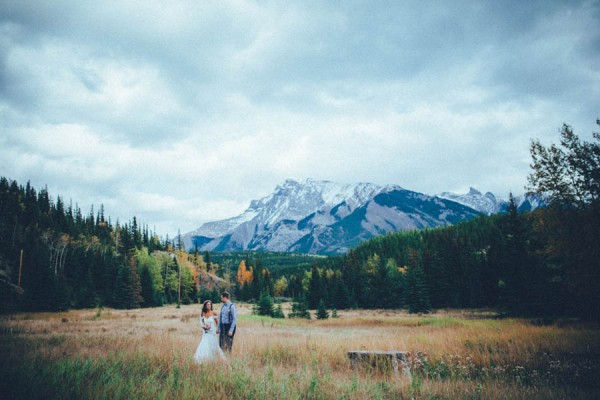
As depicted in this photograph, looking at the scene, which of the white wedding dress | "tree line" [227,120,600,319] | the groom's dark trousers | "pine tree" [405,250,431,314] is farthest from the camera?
"pine tree" [405,250,431,314]

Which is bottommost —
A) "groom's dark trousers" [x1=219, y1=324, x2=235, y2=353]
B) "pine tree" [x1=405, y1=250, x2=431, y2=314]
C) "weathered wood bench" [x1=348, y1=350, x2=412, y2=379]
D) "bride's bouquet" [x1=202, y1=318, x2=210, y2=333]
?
"pine tree" [x1=405, y1=250, x2=431, y2=314]

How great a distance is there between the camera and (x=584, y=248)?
1449 cm

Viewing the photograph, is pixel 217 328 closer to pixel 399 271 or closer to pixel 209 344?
pixel 209 344

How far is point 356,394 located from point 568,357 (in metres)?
9.10

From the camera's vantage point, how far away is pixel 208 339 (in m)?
9.48

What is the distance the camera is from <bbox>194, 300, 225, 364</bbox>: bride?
29.1 ft

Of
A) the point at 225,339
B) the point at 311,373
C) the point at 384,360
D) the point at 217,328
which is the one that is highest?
the point at 217,328

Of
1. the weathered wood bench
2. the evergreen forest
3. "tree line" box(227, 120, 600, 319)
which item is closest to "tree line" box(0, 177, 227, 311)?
the evergreen forest

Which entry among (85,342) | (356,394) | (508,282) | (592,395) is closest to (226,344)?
(85,342)

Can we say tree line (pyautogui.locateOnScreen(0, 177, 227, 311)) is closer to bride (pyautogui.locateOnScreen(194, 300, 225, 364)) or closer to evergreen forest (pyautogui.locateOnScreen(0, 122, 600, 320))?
evergreen forest (pyautogui.locateOnScreen(0, 122, 600, 320))

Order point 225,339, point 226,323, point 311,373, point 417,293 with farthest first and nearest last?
point 417,293 → point 226,323 → point 225,339 → point 311,373

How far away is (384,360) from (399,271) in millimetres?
66289

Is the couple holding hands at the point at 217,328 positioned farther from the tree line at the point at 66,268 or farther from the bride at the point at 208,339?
the tree line at the point at 66,268

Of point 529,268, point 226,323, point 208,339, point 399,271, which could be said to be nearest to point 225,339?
point 226,323
